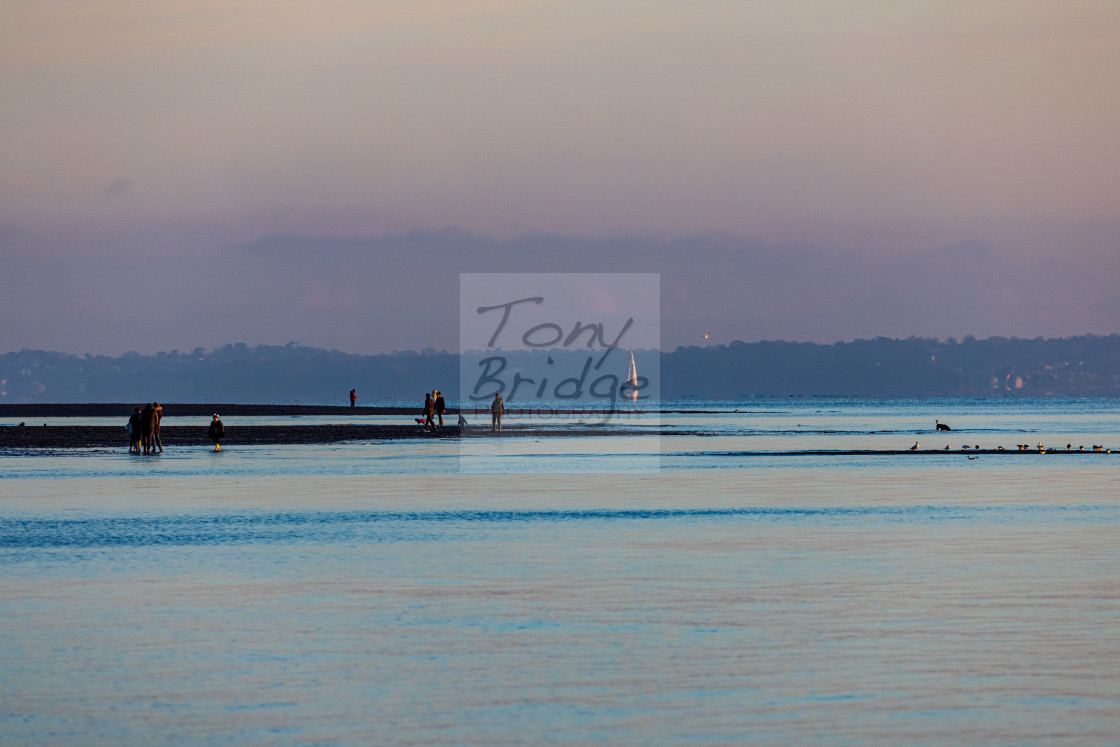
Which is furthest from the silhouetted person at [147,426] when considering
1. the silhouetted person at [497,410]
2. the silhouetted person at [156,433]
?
the silhouetted person at [497,410]

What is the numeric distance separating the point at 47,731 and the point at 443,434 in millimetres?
51529

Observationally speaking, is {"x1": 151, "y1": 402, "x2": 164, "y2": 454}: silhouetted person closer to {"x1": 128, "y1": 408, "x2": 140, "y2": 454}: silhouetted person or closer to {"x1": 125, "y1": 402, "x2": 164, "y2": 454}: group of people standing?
{"x1": 125, "y1": 402, "x2": 164, "y2": 454}: group of people standing

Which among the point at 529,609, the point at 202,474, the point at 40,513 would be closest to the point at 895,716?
the point at 529,609

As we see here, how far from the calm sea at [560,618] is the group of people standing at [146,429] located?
16.9m

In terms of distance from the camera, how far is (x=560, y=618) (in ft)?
40.0

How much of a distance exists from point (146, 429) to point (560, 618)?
109 feet

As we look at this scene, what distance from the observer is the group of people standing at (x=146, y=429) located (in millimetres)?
42969

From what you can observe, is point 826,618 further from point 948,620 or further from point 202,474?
point 202,474

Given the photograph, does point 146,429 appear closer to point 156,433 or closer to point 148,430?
point 148,430

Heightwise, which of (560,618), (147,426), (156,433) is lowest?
(560,618)

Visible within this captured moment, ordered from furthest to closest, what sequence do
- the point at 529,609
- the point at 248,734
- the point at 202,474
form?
the point at 202,474
the point at 529,609
the point at 248,734

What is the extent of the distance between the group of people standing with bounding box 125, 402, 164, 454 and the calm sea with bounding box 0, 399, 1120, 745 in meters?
16.9

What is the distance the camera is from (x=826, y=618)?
479 inches

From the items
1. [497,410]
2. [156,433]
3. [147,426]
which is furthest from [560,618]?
[497,410]
